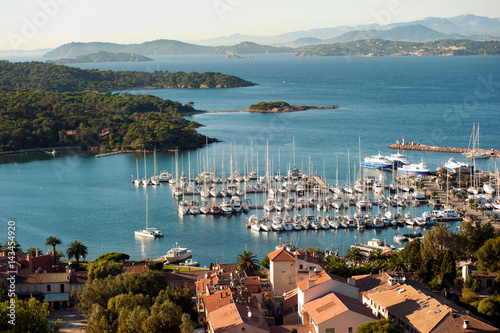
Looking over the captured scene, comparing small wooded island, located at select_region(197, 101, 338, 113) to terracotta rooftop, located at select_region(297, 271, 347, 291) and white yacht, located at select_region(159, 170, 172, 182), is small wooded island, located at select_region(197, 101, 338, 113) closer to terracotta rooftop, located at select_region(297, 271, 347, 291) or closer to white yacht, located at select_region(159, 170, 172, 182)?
white yacht, located at select_region(159, 170, 172, 182)

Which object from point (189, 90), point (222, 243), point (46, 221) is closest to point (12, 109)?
point (46, 221)

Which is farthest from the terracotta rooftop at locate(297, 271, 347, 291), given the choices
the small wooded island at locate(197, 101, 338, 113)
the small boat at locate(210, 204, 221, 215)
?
the small wooded island at locate(197, 101, 338, 113)

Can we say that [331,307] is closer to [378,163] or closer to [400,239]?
[400,239]

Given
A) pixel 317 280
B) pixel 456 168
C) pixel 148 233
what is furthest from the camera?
pixel 456 168

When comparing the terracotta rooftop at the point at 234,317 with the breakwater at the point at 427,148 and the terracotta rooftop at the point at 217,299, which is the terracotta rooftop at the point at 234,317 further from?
the breakwater at the point at 427,148

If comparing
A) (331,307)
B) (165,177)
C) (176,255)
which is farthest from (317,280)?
→ (165,177)

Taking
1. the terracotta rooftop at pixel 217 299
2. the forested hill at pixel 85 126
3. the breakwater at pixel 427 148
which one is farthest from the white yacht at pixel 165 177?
the terracotta rooftop at pixel 217 299
